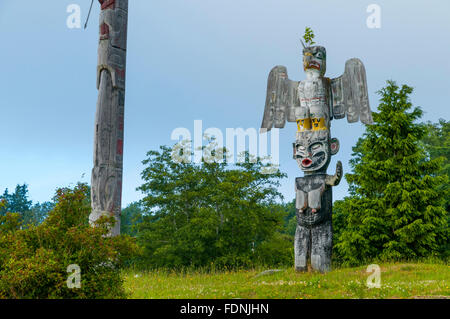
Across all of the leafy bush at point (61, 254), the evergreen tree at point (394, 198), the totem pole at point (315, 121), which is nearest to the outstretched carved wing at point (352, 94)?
the totem pole at point (315, 121)

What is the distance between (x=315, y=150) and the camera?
42.1 feet

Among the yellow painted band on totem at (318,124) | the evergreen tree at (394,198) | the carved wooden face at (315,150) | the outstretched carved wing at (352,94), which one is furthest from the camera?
the evergreen tree at (394,198)

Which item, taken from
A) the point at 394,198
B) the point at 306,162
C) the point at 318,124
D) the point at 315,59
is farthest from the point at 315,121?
the point at 394,198

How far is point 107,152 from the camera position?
11.1m

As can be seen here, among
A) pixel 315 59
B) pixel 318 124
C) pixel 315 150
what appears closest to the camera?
pixel 315 150

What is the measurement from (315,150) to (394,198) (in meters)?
7.41

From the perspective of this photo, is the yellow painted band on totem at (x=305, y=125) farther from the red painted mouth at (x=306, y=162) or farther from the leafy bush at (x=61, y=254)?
the leafy bush at (x=61, y=254)

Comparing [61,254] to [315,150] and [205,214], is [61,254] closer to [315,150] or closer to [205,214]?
[315,150]

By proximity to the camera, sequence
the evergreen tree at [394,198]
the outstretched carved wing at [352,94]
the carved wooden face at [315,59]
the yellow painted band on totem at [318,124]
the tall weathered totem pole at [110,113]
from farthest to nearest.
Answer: the evergreen tree at [394,198], the carved wooden face at [315,59], the outstretched carved wing at [352,94], the yellow painted band on totem at [318,124], the tall weathered totem pole at [110,113]

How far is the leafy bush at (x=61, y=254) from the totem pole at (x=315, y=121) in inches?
256

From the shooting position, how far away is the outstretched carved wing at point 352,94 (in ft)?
44.3

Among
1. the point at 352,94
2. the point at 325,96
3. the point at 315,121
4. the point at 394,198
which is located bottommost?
the point at 394,198

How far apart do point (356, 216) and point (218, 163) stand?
689cm

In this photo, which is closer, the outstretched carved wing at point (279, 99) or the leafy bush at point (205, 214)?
the outstretched carved wing at point (279, 99)
